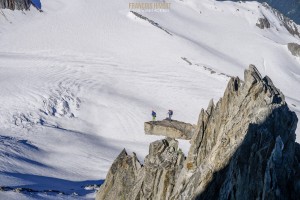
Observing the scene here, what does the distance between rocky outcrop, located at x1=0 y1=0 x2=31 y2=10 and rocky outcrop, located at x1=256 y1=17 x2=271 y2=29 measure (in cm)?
3116

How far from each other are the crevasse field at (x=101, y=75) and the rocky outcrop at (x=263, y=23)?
0.81 m

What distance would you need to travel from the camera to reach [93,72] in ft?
125

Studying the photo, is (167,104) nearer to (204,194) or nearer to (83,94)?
(83,94)

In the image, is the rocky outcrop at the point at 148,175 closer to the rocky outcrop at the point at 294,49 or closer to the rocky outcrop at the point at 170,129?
the rocky outcrop at the point at 170,129

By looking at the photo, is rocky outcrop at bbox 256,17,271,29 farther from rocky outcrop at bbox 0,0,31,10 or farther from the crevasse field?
rocky outcrop at bbox 0,0,31,10

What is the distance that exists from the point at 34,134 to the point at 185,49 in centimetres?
2413

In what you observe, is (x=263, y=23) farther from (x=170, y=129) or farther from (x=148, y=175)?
(x=148, y=175)

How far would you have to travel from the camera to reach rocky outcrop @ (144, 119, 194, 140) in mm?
27281

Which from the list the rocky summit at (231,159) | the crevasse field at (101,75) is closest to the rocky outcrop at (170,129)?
the crevasse field at (101,75)

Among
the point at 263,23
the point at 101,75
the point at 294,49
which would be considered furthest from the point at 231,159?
the point at 263,23

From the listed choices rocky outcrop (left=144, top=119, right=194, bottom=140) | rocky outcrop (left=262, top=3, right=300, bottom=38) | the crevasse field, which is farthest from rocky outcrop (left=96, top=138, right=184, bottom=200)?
rocky outcrop (left=262, top=3, right=300, bottom=38)

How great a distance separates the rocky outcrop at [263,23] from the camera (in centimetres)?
6347

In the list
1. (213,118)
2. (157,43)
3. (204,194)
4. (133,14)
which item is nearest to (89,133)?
(213,118)

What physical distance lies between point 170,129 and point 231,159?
52.9 ft
